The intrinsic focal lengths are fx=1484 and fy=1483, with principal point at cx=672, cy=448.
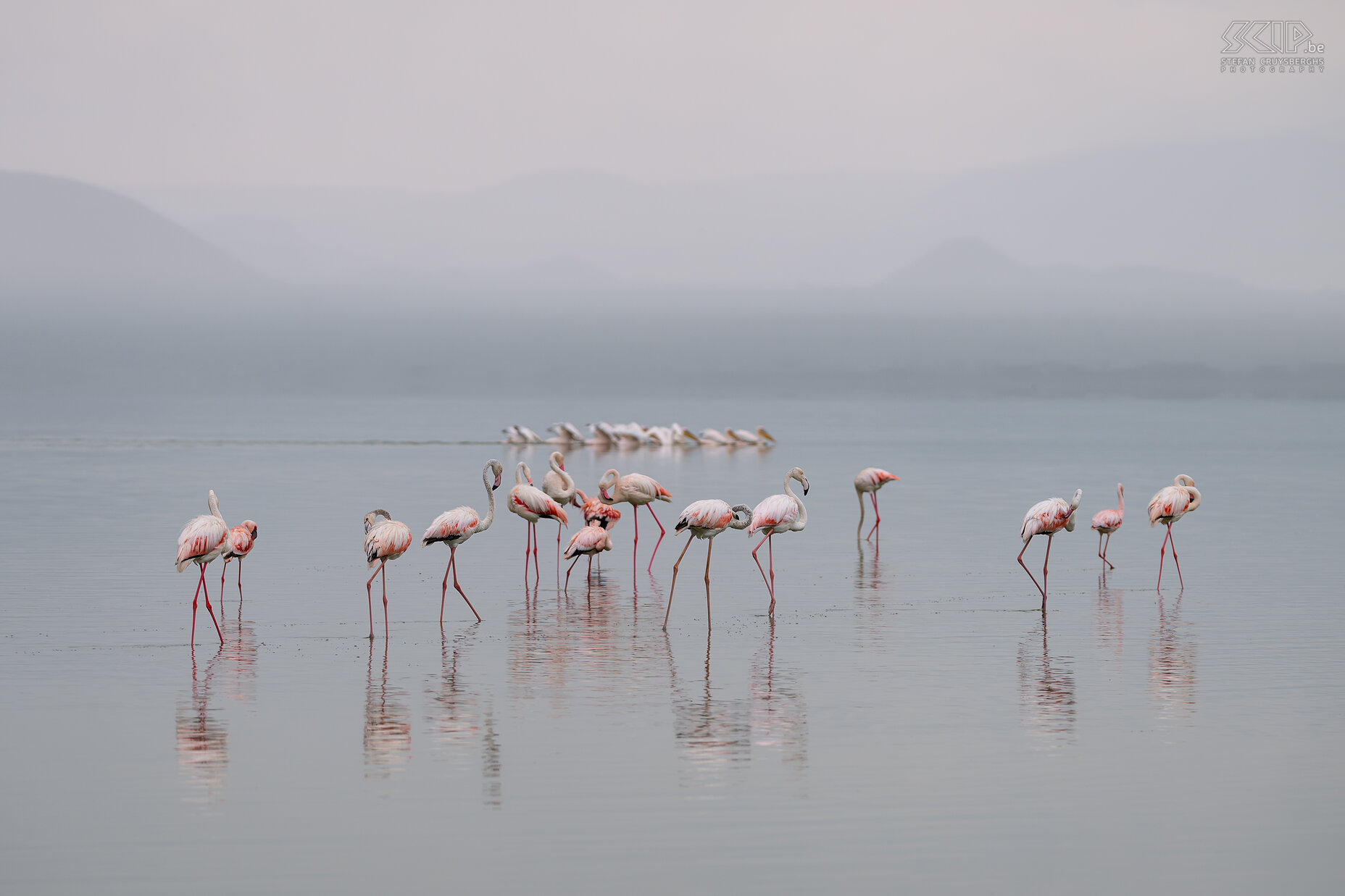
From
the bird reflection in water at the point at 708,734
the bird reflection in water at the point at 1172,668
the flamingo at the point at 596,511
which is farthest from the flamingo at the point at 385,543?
the bird reflection in water at the point at 1172,668

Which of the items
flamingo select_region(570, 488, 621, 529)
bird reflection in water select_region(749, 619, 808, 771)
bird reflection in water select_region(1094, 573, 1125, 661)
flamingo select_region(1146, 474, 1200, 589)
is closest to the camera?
bird reflection in water select_region(749, 619, 808, 771)

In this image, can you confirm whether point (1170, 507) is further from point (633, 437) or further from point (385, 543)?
point (633, 437)

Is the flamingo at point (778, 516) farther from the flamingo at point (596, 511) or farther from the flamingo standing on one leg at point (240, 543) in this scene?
the flamingo standing on one leg at point (240, 543)

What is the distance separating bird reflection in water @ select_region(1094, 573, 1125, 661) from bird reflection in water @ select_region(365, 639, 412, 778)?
560cm

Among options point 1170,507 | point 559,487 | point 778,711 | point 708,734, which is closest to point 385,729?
point 708,734

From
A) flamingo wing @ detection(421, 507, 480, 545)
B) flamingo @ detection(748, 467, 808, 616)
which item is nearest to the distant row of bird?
flamingo @ detection(748, 467, 808, 616)

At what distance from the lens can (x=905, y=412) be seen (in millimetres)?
111000

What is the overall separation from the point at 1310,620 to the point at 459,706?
26.0ft

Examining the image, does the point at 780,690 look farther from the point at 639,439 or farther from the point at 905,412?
the point at 905,412

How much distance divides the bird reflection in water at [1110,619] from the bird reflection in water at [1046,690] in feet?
1.64

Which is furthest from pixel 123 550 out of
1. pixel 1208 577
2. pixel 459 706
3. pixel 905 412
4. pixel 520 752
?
pixel 905 412

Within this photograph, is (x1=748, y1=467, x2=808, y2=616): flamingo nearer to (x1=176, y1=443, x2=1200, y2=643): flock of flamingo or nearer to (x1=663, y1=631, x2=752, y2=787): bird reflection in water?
(x1=176, y1=443, x2=1200, y2=643): flock of flamingo

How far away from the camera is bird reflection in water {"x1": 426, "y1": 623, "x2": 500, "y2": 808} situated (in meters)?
8.22

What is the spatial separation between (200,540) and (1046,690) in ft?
21.9
